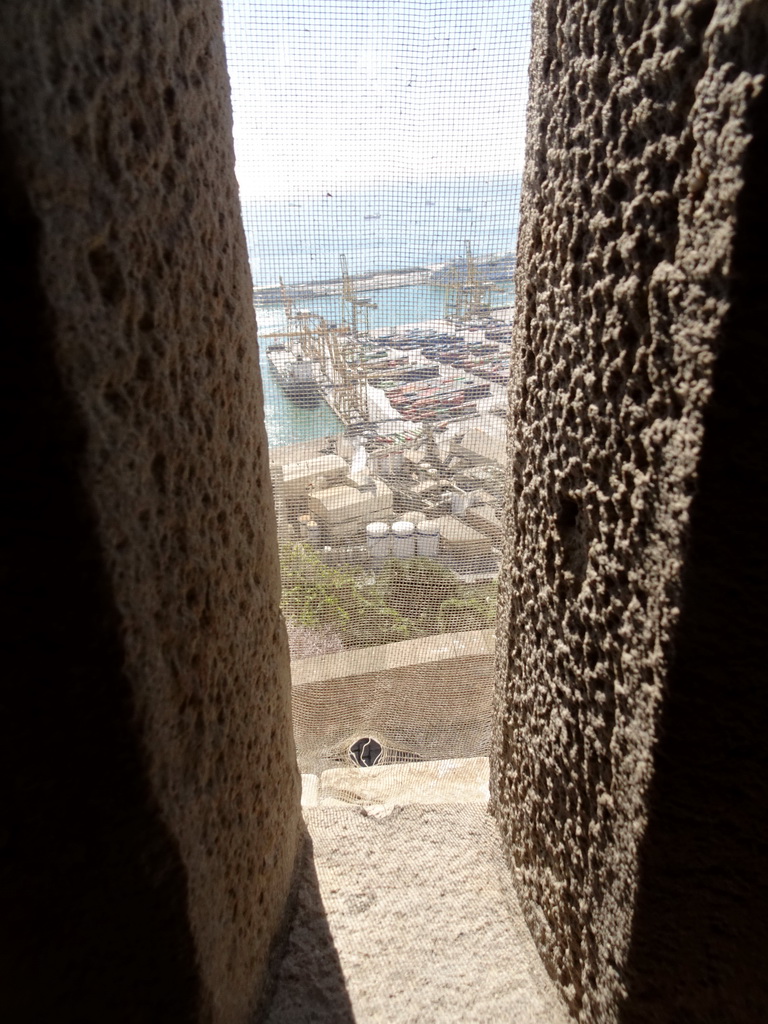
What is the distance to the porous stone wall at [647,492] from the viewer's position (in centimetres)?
48

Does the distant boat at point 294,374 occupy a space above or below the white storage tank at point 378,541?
above

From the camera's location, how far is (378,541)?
1396 mm

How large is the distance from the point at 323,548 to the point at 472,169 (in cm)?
75

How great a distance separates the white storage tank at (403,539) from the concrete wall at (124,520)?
1.96 ft

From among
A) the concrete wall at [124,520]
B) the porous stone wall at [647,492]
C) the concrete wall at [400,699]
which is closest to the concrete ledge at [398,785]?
the concrete wall at [400,699]

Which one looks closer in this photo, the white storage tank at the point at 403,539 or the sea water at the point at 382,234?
the sea water at the point at 382,234

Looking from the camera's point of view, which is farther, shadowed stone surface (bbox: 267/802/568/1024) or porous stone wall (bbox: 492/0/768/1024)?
shadowed stone surface (bbox: 267/802/568/1024)

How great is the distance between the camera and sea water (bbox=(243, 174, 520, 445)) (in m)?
1.19

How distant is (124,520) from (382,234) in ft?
2.95

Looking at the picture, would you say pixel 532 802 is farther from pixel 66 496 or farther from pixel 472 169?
pixel 472 169

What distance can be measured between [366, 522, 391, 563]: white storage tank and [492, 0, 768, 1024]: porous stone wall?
0.50 metres

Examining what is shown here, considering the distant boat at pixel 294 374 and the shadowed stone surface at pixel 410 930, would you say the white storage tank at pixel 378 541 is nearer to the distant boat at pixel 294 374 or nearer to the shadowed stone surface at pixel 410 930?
the distant boat at pixel 294 374

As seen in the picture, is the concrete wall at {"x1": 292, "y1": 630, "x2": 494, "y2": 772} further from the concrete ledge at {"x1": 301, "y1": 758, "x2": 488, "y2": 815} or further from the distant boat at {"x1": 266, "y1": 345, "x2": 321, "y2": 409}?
the distant boat at {"x1": 266, "y1": 345, "x2": 321, "y2": 409}

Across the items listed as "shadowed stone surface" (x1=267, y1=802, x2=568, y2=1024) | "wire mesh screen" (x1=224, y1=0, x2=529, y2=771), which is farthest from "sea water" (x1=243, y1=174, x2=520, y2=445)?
"shadowed stone surface" (x1=267, y1=802, x2=568, y2=1024)
